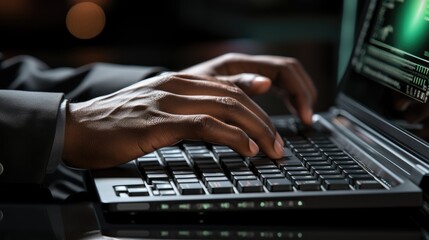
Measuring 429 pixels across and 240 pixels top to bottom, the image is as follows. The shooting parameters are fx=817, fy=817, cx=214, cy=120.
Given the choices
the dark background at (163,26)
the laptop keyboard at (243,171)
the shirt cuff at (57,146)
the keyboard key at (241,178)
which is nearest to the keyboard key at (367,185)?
the laptop keyboard at (243,171)

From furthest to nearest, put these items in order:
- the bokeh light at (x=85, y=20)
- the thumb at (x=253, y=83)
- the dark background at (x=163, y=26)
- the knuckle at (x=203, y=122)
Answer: the bokeh light at (x=85, y=20)
the dark background at (x=163, y=26)
the thumb at (x=253, y=83)
the knuckle at (x=203, y=122)

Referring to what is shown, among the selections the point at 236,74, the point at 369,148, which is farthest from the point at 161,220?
the point at 236,74

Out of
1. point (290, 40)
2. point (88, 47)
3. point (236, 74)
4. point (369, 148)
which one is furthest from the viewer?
point (88, 47)

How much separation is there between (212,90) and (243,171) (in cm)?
16

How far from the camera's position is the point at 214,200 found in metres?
0.81

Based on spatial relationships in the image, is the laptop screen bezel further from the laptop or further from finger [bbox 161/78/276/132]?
finger [bbox 161/78/276/132]

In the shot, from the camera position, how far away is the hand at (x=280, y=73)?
1253mm

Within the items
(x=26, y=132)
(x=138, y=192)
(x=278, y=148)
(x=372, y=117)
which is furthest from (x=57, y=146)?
(x=372, y=117)

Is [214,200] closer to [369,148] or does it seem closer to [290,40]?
[369,148]

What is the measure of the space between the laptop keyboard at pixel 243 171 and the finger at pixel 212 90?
0.06m

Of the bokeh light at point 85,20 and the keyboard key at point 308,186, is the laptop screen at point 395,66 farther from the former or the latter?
the bokeh light at point 85,20

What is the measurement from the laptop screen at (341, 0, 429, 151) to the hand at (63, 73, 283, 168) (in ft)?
0.58

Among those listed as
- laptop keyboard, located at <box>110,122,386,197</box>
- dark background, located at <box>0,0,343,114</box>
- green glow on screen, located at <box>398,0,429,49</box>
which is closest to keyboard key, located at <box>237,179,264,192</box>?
laptop keyboard, located at <box>110,122,386,197</box>

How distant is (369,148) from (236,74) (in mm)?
356
